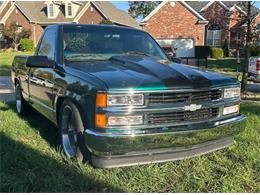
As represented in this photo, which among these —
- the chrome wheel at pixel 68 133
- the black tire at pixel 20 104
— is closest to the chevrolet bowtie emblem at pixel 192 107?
the chrome wheel at pixel 68 133

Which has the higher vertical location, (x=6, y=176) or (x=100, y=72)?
(x=100, y=72)

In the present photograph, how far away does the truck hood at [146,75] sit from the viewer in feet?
13.1

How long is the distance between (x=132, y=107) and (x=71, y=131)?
115 centimetres

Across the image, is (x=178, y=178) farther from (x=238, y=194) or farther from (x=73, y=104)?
(x=73, y=104)

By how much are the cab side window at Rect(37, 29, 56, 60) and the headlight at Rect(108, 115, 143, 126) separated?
196cm

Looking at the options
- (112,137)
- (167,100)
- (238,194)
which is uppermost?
(167,100)

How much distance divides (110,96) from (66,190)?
3.38 ft

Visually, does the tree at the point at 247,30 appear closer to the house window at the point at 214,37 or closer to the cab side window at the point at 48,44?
the cab side window at the point at 48,44

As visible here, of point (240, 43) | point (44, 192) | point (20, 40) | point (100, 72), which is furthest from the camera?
point (20, 40)

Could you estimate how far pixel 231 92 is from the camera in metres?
4.65

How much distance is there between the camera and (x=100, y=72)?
436cm

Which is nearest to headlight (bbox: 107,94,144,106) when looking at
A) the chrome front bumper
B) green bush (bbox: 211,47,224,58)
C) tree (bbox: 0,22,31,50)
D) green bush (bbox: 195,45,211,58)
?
the chrome front bumper

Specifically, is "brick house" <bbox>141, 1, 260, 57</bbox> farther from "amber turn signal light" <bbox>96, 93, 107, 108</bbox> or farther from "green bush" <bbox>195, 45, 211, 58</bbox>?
"amber turn signal light" <bbox>96, 93, 107, 108</bbox>

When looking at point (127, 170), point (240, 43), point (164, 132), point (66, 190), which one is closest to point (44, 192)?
point (66, 190)
